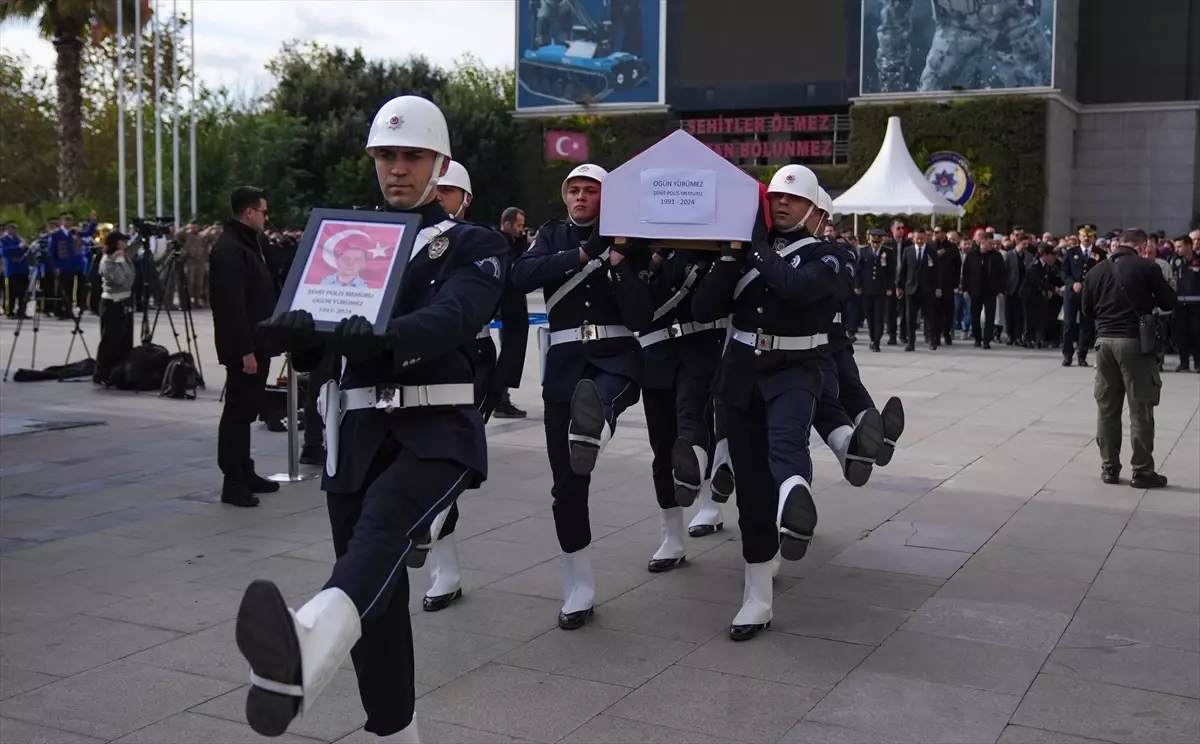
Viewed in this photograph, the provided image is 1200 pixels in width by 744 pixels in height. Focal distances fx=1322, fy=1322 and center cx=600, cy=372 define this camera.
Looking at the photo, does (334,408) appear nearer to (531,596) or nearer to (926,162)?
(531,596)

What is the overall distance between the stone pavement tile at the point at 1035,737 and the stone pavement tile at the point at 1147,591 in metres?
2.07

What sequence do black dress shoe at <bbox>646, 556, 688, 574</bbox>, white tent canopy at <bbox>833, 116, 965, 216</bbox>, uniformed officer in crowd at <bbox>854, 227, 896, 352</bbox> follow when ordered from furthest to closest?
white tent canopy at <bbox>833, 116, 965, 216</bbox>, uniformed officer in crowd at <bbox>854, 227, 896, 352</bbox>, black dress shoe at <bbox>646, 556, 688, 574</bbox>

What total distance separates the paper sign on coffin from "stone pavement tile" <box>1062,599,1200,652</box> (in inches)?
92.5

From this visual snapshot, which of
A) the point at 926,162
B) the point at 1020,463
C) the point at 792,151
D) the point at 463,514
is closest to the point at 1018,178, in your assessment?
the point at 926,162

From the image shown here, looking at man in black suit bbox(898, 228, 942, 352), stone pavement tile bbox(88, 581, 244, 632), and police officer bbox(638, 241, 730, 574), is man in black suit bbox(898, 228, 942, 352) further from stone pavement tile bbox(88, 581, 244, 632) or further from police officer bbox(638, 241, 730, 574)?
stone pavement tile bbox(88, 581, 244, 632)

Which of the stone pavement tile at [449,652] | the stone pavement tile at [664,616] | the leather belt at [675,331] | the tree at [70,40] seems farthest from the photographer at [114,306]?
the tree at [70,40]

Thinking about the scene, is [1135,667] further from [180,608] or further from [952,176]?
[952,176]

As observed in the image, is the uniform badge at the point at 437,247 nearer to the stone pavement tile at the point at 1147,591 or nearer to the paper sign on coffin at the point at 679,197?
the paper sign on coffin at the point at 679,197

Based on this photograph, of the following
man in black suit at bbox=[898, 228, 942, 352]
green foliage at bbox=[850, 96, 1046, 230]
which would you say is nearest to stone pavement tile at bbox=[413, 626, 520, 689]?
man in black suit at bbox=[898, 228, 942, 352]

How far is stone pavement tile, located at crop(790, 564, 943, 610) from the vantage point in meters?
6.52

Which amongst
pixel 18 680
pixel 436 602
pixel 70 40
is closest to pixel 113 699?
pixel 18 680

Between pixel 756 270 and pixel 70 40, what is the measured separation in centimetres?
3244

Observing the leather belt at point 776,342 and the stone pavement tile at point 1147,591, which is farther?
the stone pavement tile at point 1147,591

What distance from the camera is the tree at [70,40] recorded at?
3278 cm
